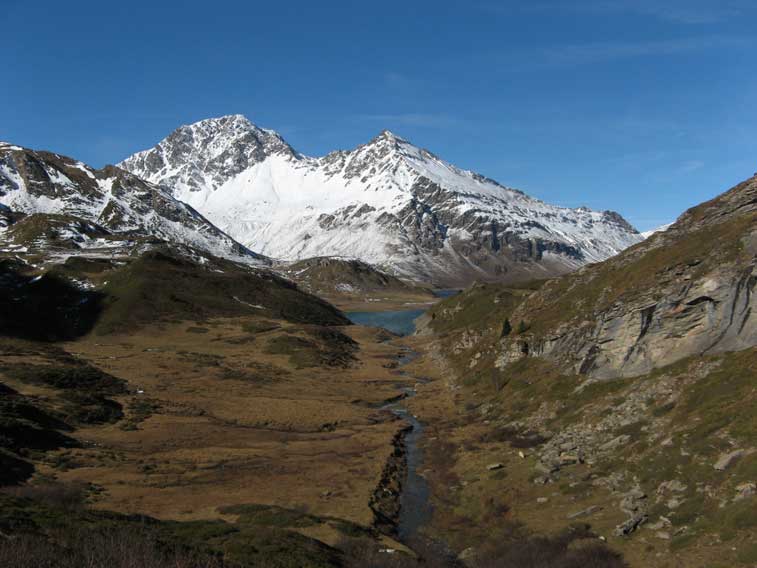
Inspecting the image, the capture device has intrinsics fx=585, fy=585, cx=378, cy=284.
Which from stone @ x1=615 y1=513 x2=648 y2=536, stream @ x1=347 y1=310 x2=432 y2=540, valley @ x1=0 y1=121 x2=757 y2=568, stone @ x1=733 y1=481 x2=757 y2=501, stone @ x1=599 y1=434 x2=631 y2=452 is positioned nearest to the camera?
stone @ x1=733 y1=481 x2=757 y2=501

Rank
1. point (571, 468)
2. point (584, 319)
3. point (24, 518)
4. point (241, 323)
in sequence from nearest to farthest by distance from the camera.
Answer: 1. point (24, 518)
2. point (571, 468)
3. point (584, 319)
4. point (241, 323)

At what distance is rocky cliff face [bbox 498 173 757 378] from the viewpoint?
189 feet

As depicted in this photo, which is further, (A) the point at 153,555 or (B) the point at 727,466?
(B) the point at 727,466

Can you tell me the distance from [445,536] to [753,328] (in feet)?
112

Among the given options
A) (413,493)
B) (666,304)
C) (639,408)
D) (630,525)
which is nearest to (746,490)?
(630,525)

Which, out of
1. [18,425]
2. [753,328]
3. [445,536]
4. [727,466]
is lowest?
[445,536]

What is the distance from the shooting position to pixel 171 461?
62656 millimetres

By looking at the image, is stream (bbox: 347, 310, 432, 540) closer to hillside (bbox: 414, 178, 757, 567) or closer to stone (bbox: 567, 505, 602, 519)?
hillside (bbox: 414, 178, 757, 567)

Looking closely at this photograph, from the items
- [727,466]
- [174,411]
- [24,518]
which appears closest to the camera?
[24,518]

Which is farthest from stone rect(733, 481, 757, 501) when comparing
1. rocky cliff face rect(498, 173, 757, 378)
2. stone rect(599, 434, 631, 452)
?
rocky cliff face rect(498, 173, 757, 378)

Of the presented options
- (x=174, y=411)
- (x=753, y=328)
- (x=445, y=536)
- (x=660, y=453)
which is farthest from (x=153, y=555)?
(x=174, y=411)

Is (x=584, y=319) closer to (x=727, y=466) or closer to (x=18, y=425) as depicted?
(x=727, y=466)

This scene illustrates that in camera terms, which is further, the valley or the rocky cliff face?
the rocky cliff face

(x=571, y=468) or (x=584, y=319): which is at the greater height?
(x=584, y=319)
